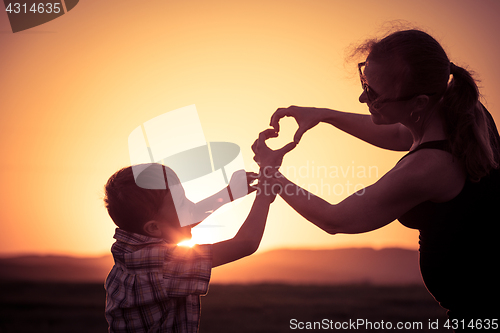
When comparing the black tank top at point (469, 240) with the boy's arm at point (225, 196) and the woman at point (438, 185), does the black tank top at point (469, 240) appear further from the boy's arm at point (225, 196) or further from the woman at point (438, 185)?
the boy's arm at point (225, 196)

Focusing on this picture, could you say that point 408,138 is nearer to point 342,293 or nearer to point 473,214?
point 473,214

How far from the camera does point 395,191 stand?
182cm


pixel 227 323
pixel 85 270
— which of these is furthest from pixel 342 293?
pixel 85 270

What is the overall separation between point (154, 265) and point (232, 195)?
0.63m

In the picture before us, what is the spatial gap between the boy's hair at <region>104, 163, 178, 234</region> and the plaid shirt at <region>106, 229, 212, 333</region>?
0.12m

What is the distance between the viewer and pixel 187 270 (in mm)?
2094

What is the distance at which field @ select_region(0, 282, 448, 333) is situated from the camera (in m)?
9.76

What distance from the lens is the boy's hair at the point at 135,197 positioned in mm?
2178

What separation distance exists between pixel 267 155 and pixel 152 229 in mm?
839

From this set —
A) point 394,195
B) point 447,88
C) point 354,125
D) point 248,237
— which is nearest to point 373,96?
point 447,88

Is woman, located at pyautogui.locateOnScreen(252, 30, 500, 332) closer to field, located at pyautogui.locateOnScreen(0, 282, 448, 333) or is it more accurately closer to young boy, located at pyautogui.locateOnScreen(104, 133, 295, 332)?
young boy, located at pyautogui.locateOnScreen(104, 133, 295, 332)

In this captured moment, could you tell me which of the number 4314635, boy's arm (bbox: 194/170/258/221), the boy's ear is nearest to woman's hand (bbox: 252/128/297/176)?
boy's arm (bbox: 194/170/258/221)

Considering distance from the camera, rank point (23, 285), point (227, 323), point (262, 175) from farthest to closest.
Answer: point (23, 285) → point (227, 323) → point (262, 175)

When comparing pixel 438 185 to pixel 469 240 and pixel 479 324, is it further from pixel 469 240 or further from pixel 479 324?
pixel 479 324
